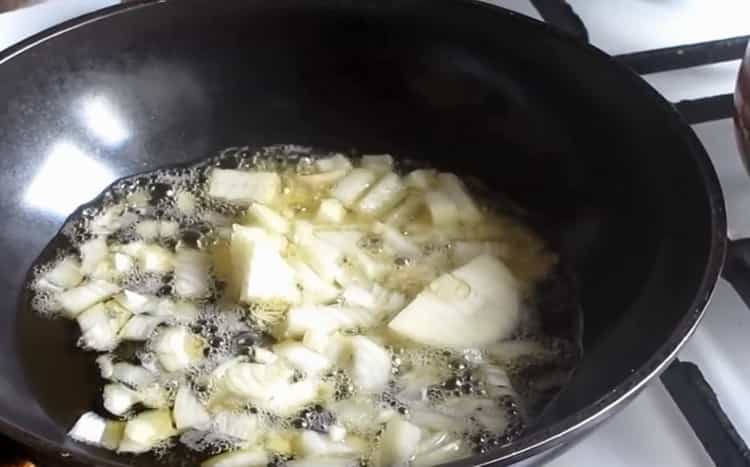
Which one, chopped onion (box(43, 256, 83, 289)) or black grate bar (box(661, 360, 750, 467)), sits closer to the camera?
black grate bar (box(661, 360, 750, 467))

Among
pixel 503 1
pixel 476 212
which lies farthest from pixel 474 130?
pixel 503 1

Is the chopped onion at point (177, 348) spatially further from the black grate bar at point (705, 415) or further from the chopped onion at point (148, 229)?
the black grate bar at point (705, 415)

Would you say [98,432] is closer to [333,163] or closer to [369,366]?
[369,366]

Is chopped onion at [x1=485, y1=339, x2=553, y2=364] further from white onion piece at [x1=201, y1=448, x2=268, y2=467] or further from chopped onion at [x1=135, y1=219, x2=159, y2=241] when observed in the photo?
chopped onion at [x1=135, y1=219, x2=159, y2=241]

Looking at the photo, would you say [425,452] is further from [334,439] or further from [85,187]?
[85,187]

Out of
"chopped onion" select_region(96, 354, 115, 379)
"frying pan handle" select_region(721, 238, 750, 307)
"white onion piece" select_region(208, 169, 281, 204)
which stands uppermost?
"white onion piece" select_region(208, 169, 281, 204)

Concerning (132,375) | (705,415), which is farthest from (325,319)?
(705,415)

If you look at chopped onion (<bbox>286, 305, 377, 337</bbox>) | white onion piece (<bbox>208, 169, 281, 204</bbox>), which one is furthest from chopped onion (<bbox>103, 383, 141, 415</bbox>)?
white onion piece (<bbox>208, 169, 281, 204</bbox>)

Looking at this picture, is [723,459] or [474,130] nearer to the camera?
[723,459]
